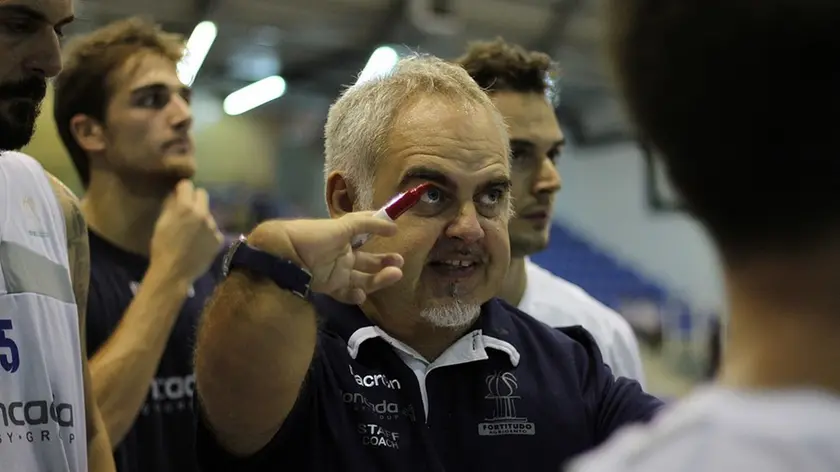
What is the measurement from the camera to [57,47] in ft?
6.05

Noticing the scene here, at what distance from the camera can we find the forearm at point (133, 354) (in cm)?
235

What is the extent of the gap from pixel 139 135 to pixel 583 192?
38.7ft

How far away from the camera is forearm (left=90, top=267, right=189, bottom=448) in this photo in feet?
7.71

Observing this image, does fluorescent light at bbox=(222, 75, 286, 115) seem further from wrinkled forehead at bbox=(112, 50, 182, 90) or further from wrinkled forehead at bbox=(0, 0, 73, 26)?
wrinkled forehead at bbox=(0, 0, 73, 26)

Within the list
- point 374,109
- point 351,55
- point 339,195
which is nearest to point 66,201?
point 339,195

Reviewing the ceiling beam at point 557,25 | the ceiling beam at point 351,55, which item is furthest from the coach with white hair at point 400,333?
the ceiling beam at point 557,25

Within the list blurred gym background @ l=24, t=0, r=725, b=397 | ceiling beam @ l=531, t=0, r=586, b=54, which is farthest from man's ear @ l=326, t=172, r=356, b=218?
ceiling beam @ l=531, t=0, r=586, b=54

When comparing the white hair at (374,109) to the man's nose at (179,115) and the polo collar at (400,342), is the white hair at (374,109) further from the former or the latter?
the man's nose at (179,115)

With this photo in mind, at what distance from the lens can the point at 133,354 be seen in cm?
241

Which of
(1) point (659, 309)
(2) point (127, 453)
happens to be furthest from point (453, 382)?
(1) point (659, 309)

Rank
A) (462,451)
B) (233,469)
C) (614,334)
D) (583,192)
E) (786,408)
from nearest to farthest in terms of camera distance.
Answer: (786,408), (233,469), (462,451), (614,334), (583,192)

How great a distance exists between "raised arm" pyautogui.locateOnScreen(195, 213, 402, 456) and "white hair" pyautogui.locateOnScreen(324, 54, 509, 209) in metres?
0.28

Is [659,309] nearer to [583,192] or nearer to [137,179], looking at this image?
[583,192]

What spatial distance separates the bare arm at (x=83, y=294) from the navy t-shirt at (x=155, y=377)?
0.61 m
